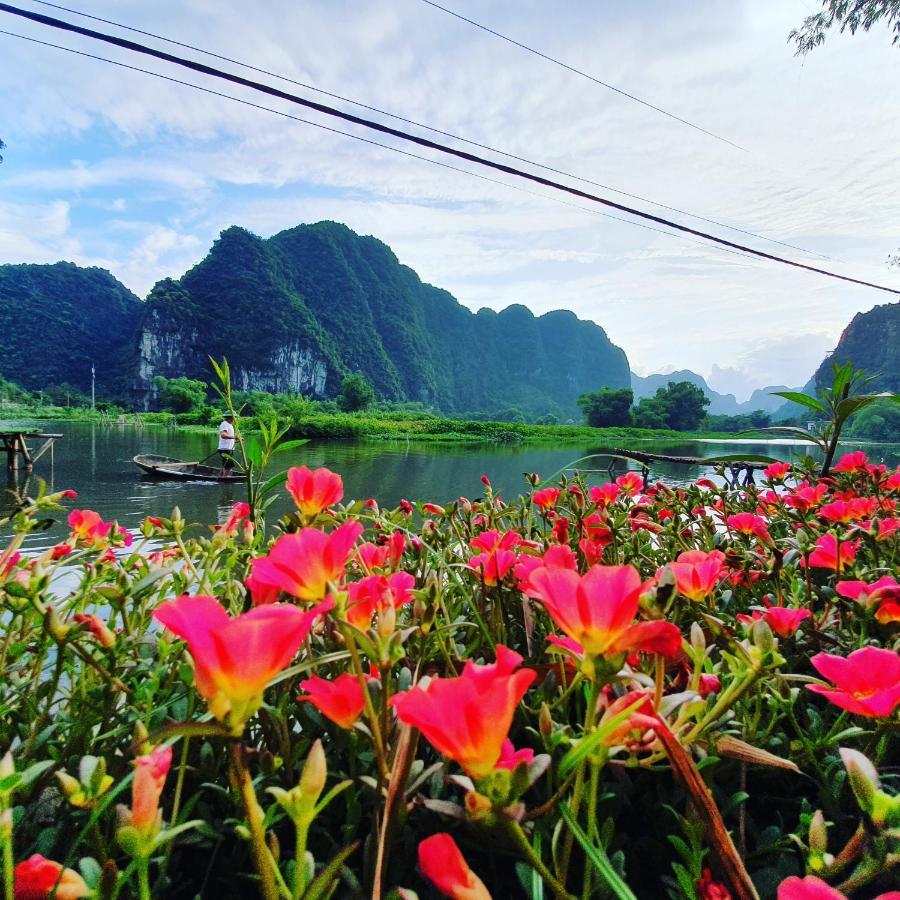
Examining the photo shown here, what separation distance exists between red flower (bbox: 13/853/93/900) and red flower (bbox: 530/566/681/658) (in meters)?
0.24

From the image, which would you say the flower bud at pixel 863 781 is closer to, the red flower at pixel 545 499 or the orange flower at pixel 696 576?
the orange flower at pixel 696 576

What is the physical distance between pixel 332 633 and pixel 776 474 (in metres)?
1.45

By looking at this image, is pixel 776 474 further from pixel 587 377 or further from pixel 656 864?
pixel 587 377

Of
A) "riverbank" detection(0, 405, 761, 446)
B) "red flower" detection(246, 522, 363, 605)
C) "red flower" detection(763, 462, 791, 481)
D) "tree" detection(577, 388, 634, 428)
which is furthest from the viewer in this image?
"tree" detection(577, 388, 634, 428)

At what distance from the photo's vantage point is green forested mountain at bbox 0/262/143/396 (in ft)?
157

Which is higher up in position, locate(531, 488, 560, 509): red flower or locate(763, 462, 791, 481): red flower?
locate(763, 462, 791, 481): red flower

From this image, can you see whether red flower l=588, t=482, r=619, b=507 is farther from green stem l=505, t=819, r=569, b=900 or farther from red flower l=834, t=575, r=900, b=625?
green stem l=505, t=819, r=569, b=900

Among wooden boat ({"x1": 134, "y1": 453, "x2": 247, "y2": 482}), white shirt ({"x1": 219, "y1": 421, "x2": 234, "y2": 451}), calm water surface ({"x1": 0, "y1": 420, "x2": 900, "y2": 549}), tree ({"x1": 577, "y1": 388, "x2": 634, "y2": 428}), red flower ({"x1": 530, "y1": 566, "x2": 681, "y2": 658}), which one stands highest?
tree ({"x1": 577, "y1": 388, "x2": 634, "y2": 428})

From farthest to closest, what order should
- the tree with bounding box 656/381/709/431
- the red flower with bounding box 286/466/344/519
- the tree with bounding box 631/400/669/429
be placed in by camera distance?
the tree with bounding box 656/381/709/431 → the tree with bounding box 631/400/669/429 → the red flower with bounding box 286/466/344/519

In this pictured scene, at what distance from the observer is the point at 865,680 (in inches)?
11.4

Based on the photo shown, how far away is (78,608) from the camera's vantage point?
57cm

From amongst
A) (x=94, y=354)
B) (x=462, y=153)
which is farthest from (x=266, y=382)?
(x=462, y=153)

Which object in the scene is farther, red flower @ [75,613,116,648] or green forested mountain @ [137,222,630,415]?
green forested mountain @ [137,222,630,415]

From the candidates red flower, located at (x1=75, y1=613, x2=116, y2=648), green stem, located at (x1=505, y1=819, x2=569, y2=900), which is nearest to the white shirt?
red flower, located at (x1=75, y1=613, x2=116, y2=648)
